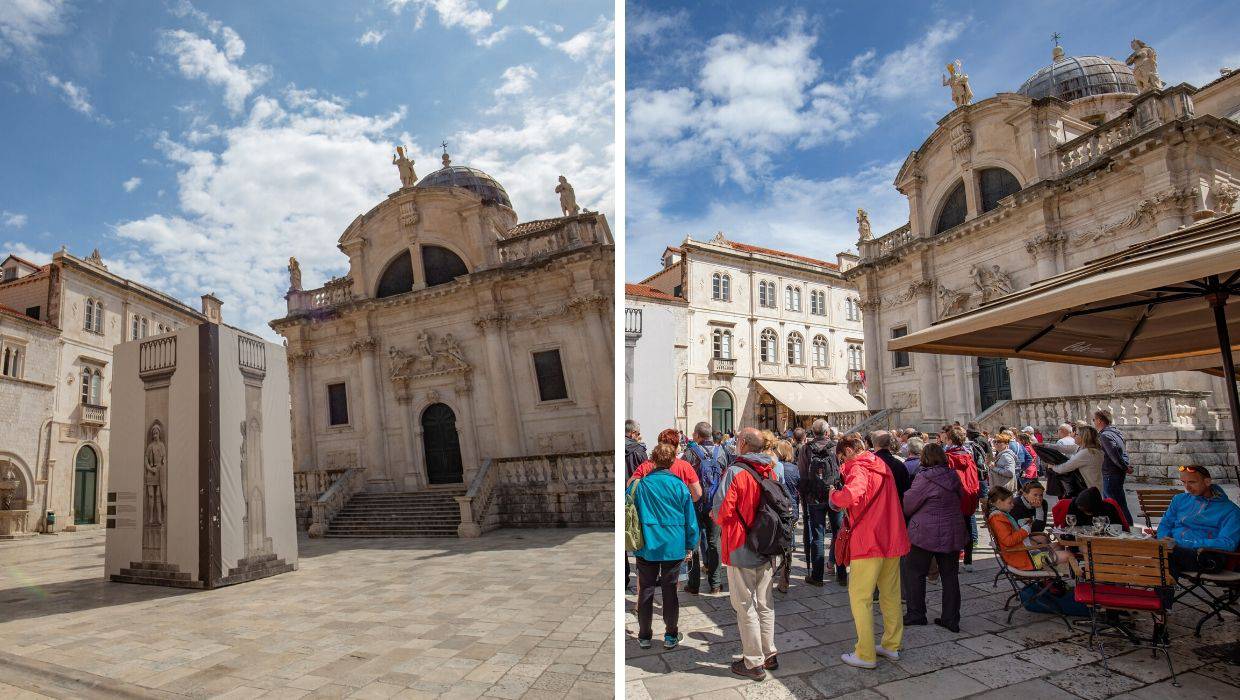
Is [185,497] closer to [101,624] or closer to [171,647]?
[101,624]

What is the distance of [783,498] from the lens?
419 cm

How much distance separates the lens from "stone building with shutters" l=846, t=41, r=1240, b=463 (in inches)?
595

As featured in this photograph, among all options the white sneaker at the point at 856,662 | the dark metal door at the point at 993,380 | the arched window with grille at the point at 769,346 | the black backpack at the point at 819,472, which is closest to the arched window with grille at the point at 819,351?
the arched window with grille at the point at 769,346

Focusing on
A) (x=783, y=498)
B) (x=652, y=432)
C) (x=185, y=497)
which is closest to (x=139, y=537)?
(x=185, y=497)

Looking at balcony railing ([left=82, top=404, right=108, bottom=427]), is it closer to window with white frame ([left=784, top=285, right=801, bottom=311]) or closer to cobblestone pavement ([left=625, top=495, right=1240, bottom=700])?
cobblestone pavement ([left=625, top=495, right=1240, bottom=700])

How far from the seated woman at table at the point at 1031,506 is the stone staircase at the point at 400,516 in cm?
1060

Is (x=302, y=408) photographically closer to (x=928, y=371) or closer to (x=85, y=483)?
(x=85, y=483)

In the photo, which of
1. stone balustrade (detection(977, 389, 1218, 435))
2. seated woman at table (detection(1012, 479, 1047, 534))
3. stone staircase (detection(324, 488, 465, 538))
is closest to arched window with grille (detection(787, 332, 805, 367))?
stone balustrade (detection(977, 389, 1218, 435))

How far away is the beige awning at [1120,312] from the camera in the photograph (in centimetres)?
331

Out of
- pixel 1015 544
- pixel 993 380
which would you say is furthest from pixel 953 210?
pixel 1015 544

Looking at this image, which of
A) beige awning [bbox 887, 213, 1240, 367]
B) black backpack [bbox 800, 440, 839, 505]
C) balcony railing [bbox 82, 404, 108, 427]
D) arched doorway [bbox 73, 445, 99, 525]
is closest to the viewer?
beige awning [bbox 887, 213, 1240, 367]

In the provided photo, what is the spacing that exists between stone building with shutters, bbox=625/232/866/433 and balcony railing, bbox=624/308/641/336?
50.4 feet

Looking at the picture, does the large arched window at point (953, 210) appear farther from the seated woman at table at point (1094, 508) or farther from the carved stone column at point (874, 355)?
the seated woman at table at point (1094, 508)

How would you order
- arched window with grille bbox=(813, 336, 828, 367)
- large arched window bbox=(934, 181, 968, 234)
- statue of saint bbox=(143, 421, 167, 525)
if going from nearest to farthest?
1. statue of saint bbox=(143, 421, 167, 525)
2. large arched window bbox=(934, 181, 968, 234)
3. arched window with grille bbox=(813, 336, 828, 367)
